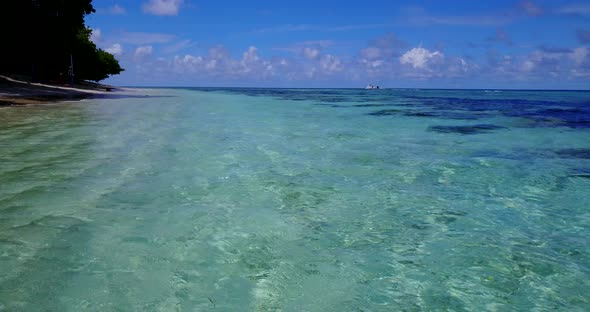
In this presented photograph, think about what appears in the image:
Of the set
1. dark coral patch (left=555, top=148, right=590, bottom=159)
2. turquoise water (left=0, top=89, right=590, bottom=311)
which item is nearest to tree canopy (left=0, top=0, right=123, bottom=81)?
turquoise water (left=0, top=89, right=590, bottom=311)

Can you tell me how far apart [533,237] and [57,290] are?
5.65 m

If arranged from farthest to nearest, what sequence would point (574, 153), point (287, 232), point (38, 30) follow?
point (38, 30) < point (574, 153) < point (287, 232)

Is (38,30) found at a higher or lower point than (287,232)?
higher

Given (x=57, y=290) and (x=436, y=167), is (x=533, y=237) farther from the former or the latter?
(x=57, y=290)

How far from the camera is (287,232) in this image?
5934 millimetres

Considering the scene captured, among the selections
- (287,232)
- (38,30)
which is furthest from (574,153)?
(38,30)

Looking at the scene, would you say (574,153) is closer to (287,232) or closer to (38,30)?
(287,232)

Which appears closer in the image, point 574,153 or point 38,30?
point 574,153

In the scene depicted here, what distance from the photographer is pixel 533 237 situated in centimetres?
595

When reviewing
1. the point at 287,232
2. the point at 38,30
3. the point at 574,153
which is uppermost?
the point at 38,30

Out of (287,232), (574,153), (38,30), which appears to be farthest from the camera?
(38,30)

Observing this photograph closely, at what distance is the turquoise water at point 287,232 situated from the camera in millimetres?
4176

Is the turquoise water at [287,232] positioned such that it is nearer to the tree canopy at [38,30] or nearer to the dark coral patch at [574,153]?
the dark coral patch at [574,153]

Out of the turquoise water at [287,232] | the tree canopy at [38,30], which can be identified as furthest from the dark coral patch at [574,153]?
the tree canopy at [38,30]
